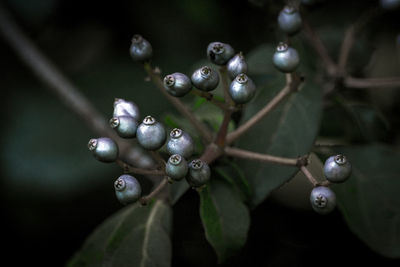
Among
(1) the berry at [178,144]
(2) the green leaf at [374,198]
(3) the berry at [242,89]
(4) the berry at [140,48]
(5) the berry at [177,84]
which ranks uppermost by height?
(4) the berry at [140,48]

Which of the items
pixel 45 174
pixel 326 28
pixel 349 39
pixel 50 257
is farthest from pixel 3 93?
pixel 349 39

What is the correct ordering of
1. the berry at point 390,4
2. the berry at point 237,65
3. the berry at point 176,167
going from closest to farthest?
the berry at point 176,167 < the berry at point 237,65 < the berry at point 390,4

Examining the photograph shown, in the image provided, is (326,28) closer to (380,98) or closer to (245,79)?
(380,98)

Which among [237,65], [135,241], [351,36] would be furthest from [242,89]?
[351,36]

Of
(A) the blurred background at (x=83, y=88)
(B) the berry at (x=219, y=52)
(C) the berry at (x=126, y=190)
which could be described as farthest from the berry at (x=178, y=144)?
(A) the blurred background at (x=83, y=88)

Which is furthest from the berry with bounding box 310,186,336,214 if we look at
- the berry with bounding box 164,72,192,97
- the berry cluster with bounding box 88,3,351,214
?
the berry with bounding box 164,72,192,97

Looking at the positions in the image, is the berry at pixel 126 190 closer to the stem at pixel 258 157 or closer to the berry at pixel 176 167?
the berry at pixel 176 167
